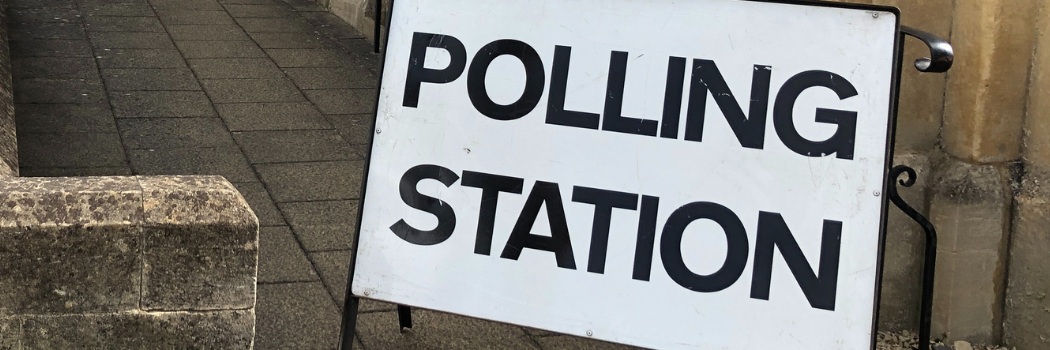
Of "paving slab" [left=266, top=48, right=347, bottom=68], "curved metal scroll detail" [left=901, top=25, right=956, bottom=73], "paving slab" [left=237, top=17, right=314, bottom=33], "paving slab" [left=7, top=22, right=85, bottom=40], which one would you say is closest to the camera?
"curved metal scroll detail" [left=901, top=25, right=956, bottom=73]

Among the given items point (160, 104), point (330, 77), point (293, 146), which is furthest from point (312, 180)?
point (330, 77)

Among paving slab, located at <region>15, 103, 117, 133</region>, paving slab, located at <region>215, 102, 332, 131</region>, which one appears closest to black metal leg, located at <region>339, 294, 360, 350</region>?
paving slab, located at <region>215, 102, 332, 131</region>

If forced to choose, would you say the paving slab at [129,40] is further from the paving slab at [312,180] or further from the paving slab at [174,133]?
the paving slab at [312,180]

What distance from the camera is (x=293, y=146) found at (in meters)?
5.42

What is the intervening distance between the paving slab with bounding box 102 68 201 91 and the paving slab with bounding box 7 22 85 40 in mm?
1196

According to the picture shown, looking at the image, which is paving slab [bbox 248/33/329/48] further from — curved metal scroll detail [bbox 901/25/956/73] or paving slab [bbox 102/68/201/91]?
curved metal scroll detail [bbox 901/25/956/73]

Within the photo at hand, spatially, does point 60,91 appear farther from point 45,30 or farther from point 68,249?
point 68,249

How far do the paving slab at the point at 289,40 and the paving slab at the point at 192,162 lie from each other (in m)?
2.60

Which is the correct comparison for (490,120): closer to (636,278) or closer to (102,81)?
(636,278)

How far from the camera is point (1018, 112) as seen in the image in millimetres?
3285

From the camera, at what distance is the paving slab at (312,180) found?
470cm

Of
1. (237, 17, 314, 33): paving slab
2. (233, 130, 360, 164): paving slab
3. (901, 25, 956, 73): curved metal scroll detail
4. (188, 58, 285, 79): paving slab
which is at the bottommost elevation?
(233, 130, 360, 164): paving slab

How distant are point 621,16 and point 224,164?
301 centimetres

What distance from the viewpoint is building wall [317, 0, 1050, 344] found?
3.24m
